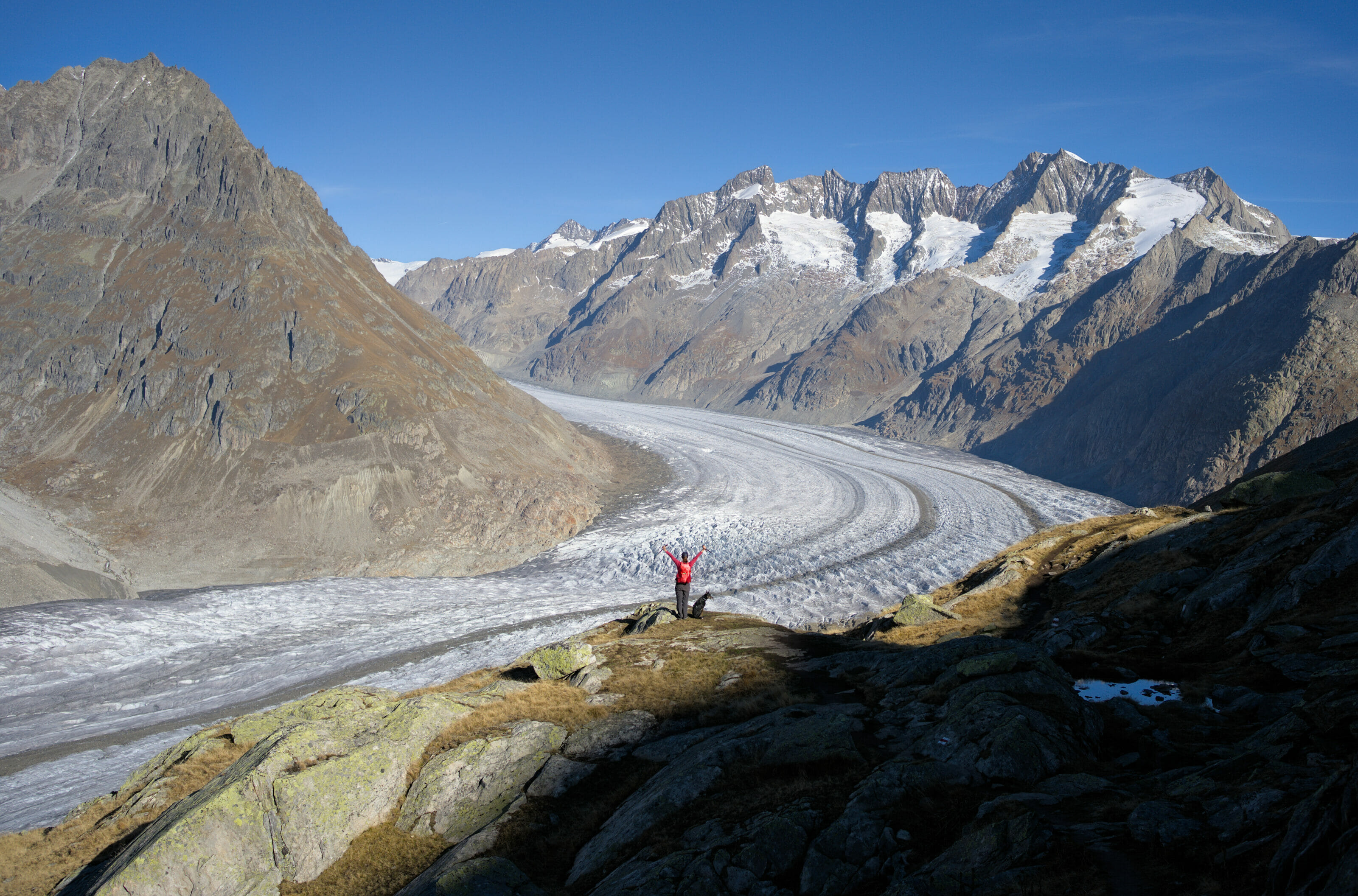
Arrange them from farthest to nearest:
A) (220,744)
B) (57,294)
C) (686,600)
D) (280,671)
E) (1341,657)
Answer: (57,294) → (280,671) → (686,600) → (220,744) → (1341,657)

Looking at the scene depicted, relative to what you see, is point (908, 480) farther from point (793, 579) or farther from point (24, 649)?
point (24, 649)

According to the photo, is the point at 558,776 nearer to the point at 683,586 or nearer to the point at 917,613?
the point at 683,586

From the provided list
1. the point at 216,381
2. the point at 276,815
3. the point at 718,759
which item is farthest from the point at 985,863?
the point at 216,381

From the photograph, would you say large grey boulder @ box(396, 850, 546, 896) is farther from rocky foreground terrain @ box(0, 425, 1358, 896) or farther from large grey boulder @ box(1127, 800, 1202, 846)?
large grey boulder @ box(1127, 800, 1202, 846)

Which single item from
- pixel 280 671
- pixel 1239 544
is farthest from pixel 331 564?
pixel 1239 544

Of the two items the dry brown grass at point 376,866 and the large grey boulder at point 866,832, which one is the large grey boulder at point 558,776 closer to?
the dry brown grass at point 376,866
